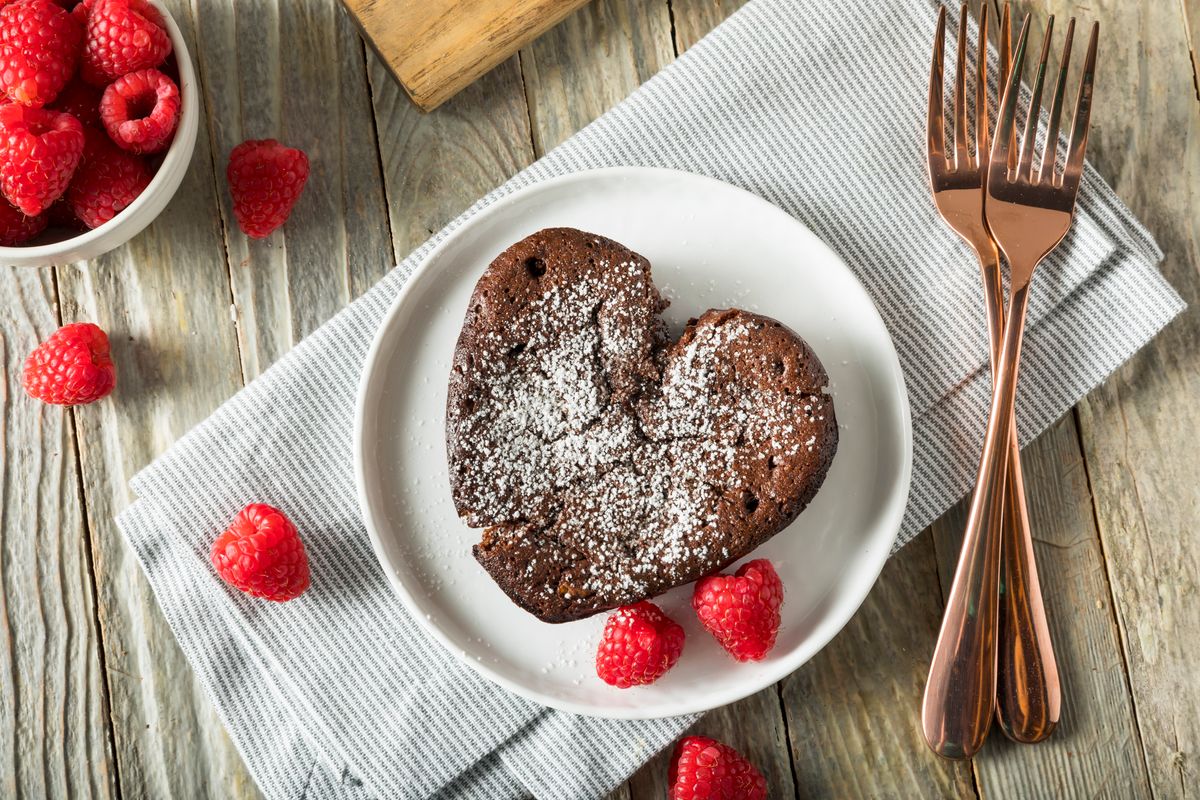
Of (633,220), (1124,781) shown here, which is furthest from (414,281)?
(1124,781)

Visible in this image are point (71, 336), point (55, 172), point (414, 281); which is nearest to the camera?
point (55, 172)

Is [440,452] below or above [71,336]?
below

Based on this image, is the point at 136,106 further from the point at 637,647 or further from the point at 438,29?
the point at 637,647

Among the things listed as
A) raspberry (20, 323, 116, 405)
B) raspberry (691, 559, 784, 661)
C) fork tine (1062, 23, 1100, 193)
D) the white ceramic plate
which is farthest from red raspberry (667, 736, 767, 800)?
raspberry (20, 323, 116, 405)

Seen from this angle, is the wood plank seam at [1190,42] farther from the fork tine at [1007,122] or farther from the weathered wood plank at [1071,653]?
the weathered wood plank at [1071,653]

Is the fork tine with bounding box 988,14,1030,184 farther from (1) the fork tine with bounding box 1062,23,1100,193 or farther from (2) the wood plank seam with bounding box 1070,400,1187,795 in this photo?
(2) the wood plank seam with bounding box 1070,400,1187,795

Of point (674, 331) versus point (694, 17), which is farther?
point (694, 17)

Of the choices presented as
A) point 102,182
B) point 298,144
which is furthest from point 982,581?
point 102,182

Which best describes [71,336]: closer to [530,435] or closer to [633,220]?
[530,435]
